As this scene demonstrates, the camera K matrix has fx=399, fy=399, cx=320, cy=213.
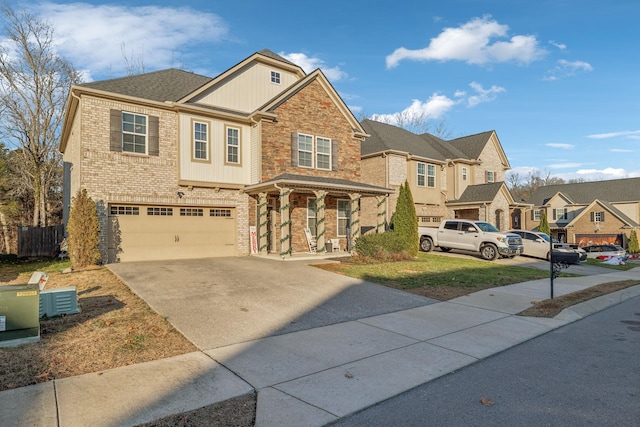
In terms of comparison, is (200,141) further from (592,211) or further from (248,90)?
(592,211)

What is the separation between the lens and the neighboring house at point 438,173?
1032 inches

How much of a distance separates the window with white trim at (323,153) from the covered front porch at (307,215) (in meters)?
1.07

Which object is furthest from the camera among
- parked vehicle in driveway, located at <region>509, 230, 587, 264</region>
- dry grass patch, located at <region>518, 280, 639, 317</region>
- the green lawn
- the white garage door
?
parked vehicle in driveway, located at <region>509, 230, 587, 264</region>

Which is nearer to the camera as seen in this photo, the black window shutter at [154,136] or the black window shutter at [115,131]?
the black window shutter at [115,131]

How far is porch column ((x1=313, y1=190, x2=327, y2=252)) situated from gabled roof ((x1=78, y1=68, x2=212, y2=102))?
22.7ft

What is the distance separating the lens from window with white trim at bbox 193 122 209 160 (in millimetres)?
16328

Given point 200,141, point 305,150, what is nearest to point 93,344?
point 200,141

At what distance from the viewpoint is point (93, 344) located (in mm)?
5820

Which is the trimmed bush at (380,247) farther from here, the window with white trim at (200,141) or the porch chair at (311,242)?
the window with white trim at (200,141)

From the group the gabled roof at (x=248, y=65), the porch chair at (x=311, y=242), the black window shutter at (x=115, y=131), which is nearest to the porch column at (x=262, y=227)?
the porch chair at (x=311, y=242)

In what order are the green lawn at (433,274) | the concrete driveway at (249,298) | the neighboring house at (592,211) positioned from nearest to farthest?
the concrete driveway at (249,298), the green lawn at (433,274), the neighboring house at (592,211)

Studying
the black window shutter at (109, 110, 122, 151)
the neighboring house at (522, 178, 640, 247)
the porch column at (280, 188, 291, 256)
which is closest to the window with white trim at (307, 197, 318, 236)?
the porch column at (280, 188, 291, 256)

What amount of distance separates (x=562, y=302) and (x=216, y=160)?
524 inches

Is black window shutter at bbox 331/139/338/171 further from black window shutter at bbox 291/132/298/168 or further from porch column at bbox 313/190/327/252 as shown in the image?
porch column at bbox 313/190/327/252
